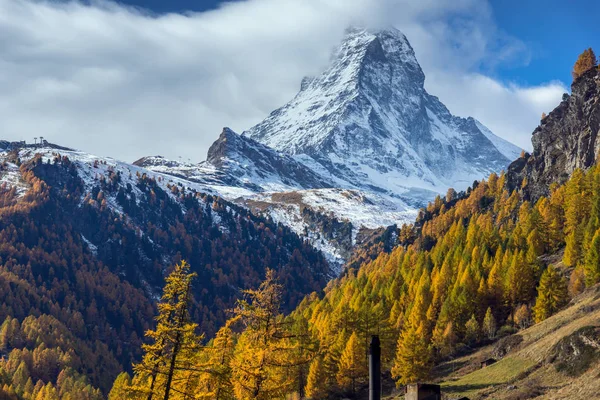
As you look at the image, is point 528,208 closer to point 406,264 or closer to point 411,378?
point 406,264

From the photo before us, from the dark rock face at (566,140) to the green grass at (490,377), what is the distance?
8043cm

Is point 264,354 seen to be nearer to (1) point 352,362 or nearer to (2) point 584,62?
(1) point 352,362

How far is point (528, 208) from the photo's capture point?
138125 millimetres

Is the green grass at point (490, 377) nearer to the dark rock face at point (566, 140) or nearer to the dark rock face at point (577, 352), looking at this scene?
the dark rock face at point (577, 352)

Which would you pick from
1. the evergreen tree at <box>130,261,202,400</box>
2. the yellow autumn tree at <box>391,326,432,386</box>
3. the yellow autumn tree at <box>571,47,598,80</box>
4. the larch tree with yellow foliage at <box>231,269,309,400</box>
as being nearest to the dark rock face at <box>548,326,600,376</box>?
the yellow autumn tree at <box>391,326,432,386</box>

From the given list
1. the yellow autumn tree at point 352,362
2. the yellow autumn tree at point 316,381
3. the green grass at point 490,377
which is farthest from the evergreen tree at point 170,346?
the yellow autumn tree at point 352,362

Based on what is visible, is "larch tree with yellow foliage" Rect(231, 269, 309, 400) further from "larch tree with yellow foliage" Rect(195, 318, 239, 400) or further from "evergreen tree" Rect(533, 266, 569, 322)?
"evergreen tree" Rect(533, 266, 569, 322)

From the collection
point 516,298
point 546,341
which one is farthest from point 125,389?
point 516,298

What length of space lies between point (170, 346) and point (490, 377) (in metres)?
43.0

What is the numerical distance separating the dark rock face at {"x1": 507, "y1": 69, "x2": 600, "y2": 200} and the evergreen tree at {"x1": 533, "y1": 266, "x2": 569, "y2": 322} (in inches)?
2281

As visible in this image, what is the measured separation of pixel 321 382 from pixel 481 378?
21.9m

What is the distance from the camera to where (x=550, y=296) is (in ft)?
270

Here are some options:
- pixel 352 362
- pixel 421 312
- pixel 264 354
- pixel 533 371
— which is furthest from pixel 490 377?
pixel 264 354

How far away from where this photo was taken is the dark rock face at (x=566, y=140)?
13325 cm
